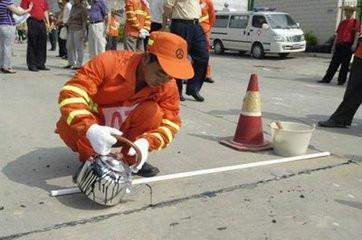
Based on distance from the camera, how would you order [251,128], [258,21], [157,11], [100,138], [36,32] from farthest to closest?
[258,21] < [36,32] < [157,11] < [251,128] < [100,138]

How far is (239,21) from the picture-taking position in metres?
20.1

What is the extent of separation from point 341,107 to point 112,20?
597cm

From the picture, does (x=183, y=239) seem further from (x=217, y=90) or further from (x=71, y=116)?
(x=217, y=90)

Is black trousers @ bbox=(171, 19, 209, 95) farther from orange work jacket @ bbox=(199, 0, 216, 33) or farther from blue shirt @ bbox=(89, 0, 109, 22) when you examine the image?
blue shirt @ bbox=(89, 0, 109, 22)

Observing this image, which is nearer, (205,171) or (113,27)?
(205,171)

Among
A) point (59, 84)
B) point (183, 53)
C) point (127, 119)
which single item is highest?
point (183, 53)

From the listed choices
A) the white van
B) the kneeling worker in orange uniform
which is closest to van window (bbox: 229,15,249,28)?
the white van

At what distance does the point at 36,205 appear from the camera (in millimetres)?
3475

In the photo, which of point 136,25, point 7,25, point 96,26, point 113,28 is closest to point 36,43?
point 7,25

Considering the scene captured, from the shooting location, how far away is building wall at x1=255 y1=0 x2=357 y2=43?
68.7 feet

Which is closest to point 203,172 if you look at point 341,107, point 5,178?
point 5,178

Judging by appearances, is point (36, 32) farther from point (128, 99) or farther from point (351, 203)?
point (351, 203)

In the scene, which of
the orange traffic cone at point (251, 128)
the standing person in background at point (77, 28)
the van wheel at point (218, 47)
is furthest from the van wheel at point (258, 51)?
the orange traffic cone at point (251, 128)

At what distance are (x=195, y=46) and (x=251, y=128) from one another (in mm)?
2495
